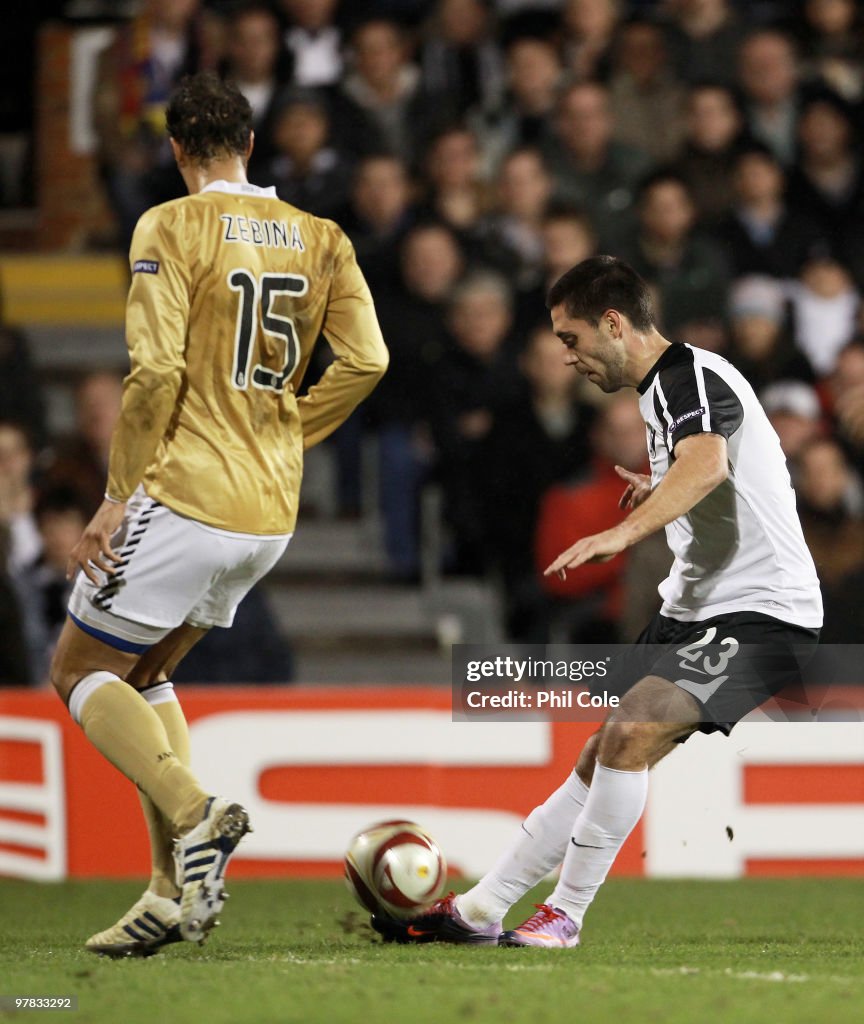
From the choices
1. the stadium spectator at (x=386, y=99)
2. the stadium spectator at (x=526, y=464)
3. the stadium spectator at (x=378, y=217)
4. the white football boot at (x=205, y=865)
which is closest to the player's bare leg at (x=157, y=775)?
the white football boot at (x=205, y=865)

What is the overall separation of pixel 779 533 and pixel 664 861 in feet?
9.16

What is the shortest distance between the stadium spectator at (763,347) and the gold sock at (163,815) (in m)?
4.43

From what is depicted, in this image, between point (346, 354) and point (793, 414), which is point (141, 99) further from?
point (346, 354)

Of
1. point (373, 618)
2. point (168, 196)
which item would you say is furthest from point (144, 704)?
point (168, 196)

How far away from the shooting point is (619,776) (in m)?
4.08

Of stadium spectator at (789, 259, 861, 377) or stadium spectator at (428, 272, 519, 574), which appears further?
stadium spectator at (789, 259, 861, 377)

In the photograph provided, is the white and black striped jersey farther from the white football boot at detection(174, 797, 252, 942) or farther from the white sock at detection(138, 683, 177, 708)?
the white sock at detection(138, 683, 177, 708)

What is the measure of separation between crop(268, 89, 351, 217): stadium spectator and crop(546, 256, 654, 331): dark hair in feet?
14.6

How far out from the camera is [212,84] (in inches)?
166

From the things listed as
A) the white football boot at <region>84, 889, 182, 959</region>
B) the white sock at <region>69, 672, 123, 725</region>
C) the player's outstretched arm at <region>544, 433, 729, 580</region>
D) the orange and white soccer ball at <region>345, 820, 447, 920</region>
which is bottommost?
the orange and white soccer ball at <region>345, 820, 447, 920</region>

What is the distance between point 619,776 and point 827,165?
20.0 feet

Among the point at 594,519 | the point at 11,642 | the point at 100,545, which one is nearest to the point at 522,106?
the point at 594,519

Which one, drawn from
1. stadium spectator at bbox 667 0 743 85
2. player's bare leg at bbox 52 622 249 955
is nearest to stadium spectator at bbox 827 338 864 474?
stadium spectator at bbox 667 0 743 85

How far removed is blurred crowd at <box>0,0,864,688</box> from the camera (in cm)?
787
